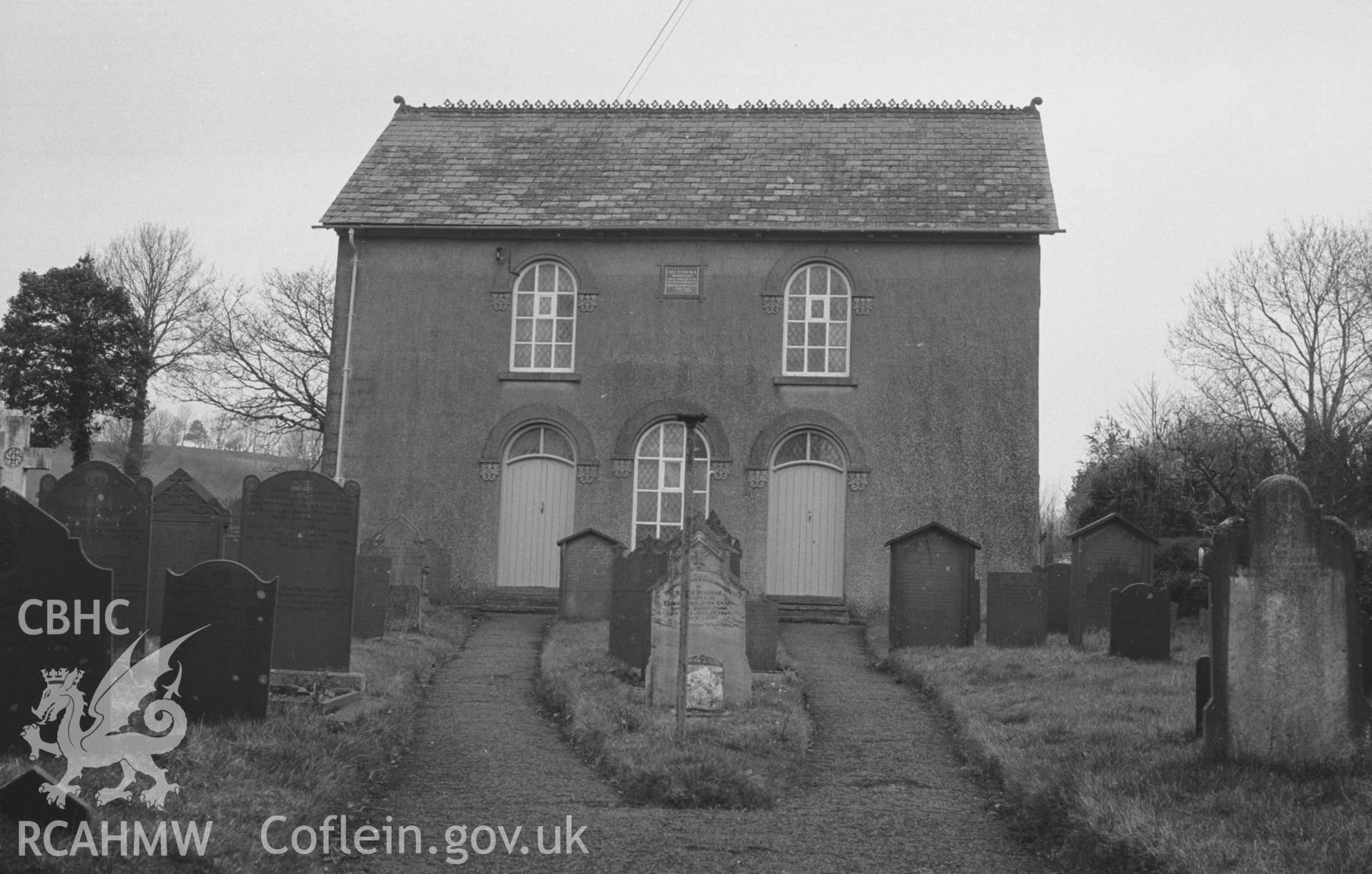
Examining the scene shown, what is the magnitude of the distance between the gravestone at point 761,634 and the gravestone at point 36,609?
308 inches

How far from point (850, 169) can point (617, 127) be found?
475 centimetres

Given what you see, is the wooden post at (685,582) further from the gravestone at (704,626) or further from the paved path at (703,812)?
the paved path at (703,812)

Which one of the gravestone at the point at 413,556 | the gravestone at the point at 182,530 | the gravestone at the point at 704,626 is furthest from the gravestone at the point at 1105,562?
the gravestone at the point at 182,530

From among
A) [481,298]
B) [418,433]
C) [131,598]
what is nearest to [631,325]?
[481,298]

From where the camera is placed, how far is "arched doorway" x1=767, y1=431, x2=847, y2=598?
22094 millimetres

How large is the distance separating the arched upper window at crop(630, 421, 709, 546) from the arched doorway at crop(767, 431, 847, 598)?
3.97 ft

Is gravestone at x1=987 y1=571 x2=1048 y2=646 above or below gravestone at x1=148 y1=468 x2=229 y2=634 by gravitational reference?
below

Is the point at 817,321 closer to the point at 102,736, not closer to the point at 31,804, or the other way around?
the point at 102,736

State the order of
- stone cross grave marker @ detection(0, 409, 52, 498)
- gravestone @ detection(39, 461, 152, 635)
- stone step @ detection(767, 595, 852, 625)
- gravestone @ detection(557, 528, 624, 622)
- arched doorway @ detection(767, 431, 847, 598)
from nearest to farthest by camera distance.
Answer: gravestone @ detection(39, 461, 152, 635) < stone cross grave marker @ detection(0, 409, 52, 498) < gravestone @ detection(557, 528, 624, 622) < stone step @ detection(767, 595, 852, 625) < arched doorway @ detection(767, 431, 847, 598)

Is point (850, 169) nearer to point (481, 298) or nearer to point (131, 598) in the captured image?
point (481, 298)

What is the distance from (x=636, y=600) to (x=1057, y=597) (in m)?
7.53

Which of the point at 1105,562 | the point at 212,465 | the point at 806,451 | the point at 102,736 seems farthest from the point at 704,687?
the point at 212,465

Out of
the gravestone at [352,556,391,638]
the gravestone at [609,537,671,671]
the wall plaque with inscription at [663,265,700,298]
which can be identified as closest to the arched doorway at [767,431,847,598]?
the wall plaque with inscription at [663,265,700,298]

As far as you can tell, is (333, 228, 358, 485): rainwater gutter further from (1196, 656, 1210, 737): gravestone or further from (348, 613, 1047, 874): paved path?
(1196, 656, 1210, 737): gravestone
